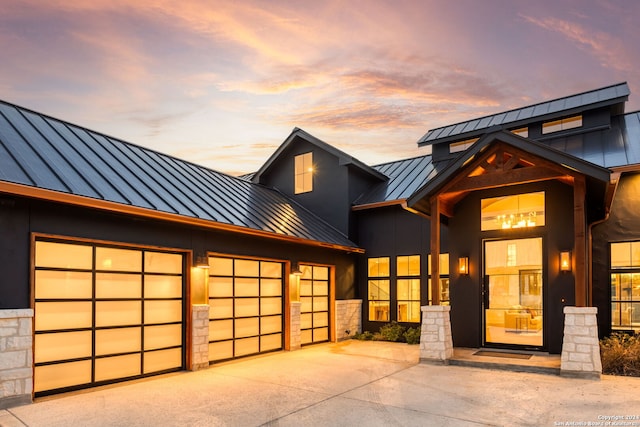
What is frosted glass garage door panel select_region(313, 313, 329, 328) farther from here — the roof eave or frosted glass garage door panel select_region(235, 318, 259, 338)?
the roof eave

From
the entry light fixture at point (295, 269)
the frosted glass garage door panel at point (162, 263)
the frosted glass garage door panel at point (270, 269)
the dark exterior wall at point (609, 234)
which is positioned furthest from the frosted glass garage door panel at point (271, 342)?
the dark exterior wall at point (609, 234)

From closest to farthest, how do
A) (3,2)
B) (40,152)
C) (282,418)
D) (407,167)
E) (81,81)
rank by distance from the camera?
(282,418)
(40,152)
(3,2)
(81,81)
(407,167)

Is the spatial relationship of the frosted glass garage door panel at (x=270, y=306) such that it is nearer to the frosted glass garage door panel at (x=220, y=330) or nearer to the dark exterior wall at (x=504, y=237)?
the frosted glass garage door panel at (x=220, y=330)

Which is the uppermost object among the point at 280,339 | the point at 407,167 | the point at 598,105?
the point at 598,105

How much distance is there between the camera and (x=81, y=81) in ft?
41.3

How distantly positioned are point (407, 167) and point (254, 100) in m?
6.55

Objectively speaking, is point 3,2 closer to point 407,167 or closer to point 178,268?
point 178,268

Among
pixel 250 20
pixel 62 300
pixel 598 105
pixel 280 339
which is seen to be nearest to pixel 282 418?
pixel 62 300

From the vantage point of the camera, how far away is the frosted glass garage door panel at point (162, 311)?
9.15 metres

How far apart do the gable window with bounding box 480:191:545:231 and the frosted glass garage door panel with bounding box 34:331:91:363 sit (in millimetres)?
9476

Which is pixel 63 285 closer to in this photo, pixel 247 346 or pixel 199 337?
pixel 199 337

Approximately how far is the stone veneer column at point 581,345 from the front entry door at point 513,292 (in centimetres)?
199

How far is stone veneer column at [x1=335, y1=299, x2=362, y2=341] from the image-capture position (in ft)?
47.8

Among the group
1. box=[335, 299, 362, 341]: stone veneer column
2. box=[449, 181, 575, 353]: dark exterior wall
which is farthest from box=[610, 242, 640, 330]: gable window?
box=[335, 299, 362, 341]: stone veneer column
